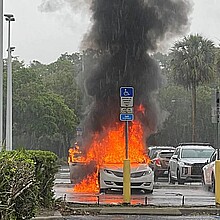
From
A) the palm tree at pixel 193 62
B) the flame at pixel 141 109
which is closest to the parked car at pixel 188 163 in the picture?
the flame at pixel 141 109

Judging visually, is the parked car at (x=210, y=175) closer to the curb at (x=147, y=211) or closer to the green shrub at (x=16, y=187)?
the curb at (x=147, y=211)

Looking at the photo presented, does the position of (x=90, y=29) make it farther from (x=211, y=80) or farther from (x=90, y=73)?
(x=211, y=80)

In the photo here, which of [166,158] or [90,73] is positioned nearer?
[90,73]

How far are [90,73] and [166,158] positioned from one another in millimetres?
→ 11034

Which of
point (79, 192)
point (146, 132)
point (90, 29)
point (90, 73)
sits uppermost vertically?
point (90, 29)

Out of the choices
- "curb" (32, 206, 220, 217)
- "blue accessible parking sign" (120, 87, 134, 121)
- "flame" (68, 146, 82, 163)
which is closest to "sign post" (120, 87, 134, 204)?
"blue accessible parking sign" (120, 87, 134, 121)

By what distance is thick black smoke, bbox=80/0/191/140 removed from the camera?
21.4m

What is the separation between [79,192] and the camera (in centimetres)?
1975

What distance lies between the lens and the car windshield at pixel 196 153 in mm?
28061

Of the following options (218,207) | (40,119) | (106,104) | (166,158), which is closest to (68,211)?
(218,207)

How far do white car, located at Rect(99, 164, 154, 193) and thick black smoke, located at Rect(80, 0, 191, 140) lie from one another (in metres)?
2.54

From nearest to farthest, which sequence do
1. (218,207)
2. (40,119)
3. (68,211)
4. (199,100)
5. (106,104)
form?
(68,211), (218,207), (106,104), (40,119), (199,100)

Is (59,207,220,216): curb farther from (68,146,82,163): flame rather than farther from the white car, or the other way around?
(68,146,82,163): flame

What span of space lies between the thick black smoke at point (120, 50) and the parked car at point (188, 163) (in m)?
4.94
